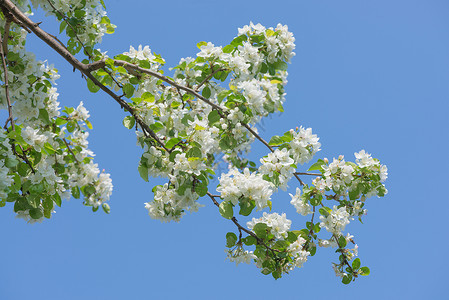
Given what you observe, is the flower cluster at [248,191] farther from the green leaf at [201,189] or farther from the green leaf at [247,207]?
the green leaf at [201,189]

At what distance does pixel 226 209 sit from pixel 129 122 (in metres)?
1.05

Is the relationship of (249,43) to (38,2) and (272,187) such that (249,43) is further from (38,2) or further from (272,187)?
(38,2)

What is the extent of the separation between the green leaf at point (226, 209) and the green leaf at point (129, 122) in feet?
3.19

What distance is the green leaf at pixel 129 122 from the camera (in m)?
3.34

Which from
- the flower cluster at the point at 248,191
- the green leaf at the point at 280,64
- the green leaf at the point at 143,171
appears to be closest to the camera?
the flower cluster at the point at 248,191

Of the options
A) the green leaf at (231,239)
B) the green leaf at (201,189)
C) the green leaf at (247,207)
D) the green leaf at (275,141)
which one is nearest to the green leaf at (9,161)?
the green leaf at (201,189)

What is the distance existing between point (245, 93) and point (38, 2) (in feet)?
7.54

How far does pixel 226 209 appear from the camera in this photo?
2.99m

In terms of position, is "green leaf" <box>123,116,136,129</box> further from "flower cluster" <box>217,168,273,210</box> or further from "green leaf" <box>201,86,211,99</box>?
"flower cluster" <box>217,168,273,210</box>

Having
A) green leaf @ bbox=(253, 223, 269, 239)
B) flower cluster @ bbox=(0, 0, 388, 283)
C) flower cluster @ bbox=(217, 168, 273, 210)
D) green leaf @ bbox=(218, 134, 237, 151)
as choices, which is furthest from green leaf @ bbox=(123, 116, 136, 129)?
green leaf @ bbox=(253, 223, 269, 239)

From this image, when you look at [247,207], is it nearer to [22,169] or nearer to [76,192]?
[22,169]

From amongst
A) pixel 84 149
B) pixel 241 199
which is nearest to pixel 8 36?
pixel 84 149

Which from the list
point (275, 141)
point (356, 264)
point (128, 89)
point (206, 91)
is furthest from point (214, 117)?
point (356, 264)

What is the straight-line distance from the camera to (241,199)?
2.96 m
